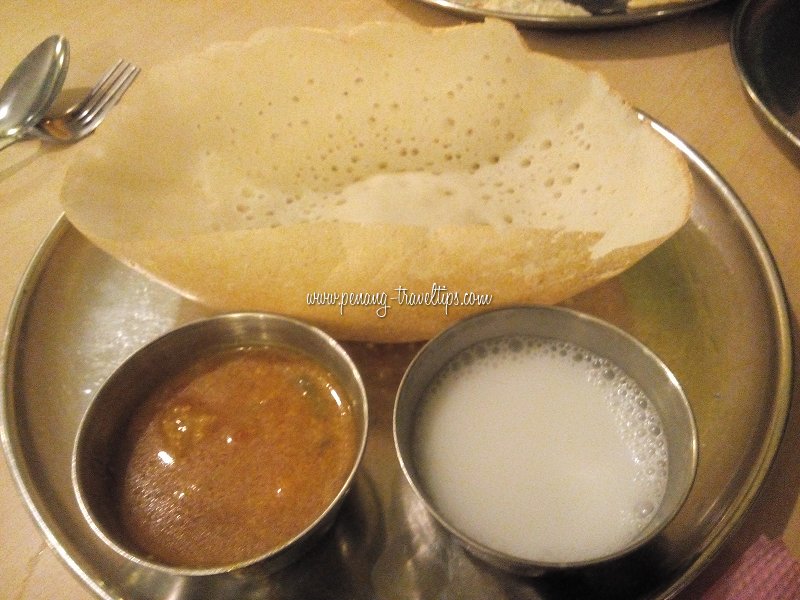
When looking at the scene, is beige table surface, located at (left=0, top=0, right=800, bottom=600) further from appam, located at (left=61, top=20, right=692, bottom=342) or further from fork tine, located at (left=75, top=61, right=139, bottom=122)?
appam, located at (left=61, top=20, right=692, bottom=342)

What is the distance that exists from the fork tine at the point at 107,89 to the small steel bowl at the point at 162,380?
2.25 ft

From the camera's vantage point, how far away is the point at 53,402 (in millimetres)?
869

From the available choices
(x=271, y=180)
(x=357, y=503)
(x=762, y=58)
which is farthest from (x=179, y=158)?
(x=762, y=58)

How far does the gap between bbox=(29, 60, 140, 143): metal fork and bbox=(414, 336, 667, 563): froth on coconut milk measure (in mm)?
928

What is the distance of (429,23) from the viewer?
1.39 metres

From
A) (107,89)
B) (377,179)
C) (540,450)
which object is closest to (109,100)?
(107,89)

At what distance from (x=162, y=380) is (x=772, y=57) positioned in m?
1.32

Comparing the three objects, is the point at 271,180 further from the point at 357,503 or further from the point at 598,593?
the point at 598,593

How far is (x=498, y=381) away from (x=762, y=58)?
37.8 inches

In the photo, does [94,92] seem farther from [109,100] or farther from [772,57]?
[772,57]

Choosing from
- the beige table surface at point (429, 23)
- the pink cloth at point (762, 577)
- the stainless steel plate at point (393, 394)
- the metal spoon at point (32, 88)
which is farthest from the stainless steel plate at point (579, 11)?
the pink cloth at point (762, 577)

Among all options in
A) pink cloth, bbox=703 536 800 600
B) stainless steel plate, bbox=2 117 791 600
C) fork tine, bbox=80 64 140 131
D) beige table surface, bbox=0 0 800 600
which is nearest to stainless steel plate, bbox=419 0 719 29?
beige table surface, bbox=0 0 800 600

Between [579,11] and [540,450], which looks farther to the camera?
[579,11]

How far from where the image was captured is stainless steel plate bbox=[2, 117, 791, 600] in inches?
28.0
